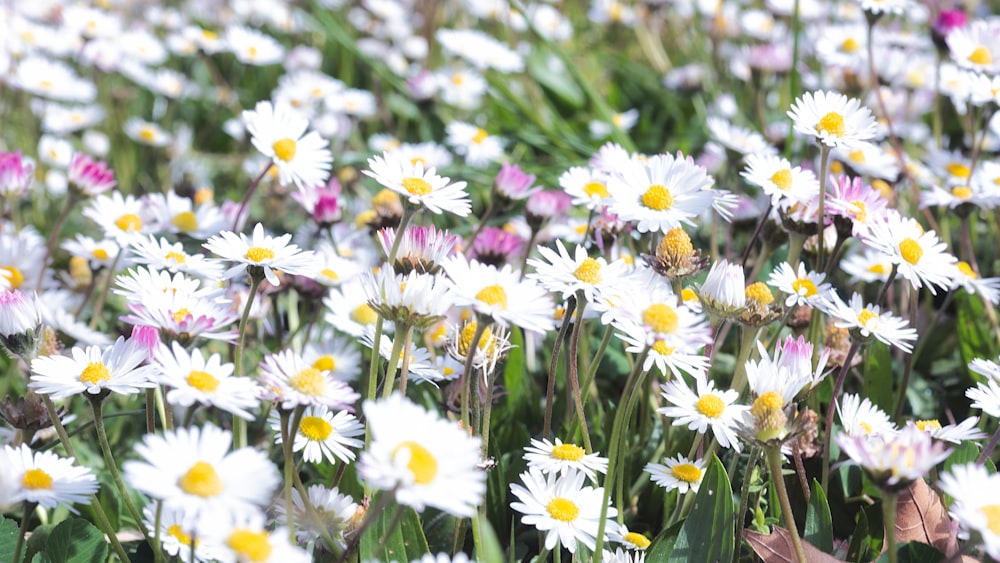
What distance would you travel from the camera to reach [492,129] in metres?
2.89

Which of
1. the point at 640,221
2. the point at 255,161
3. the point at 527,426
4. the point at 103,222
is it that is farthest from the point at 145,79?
the point at 640,221

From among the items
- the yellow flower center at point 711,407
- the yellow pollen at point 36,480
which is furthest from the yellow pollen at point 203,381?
the yellow flower center at point 711,407

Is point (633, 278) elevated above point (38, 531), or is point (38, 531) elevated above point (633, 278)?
point (633, 278)

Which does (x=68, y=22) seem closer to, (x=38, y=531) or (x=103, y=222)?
(x=103, y=222)

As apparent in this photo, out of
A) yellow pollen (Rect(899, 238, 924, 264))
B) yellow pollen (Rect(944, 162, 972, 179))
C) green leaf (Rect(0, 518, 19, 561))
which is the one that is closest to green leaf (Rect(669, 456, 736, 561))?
yellow pollen (Rect(899, 238, 924, 264))

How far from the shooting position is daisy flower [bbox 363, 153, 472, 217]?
1.28 metres

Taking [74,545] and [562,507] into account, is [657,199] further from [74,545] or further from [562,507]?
[74,545]

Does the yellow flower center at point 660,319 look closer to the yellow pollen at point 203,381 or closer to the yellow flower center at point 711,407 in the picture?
the yellow flower center at point 711,407

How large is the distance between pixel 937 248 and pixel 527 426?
26.7 inches

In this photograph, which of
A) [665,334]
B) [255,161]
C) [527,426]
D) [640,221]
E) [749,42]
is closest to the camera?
[665,334]

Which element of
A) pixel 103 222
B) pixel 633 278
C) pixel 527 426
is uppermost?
pixel 633 278

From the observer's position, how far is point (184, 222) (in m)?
1.76

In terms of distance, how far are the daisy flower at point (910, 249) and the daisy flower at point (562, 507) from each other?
1.72ft

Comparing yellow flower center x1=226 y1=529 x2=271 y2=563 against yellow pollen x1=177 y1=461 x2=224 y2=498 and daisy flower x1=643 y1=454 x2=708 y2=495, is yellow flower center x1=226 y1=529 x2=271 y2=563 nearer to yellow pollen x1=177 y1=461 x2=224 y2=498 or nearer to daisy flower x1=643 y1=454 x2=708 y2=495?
yellow pollen x1=177 y1=461 x2=224 y2=498
